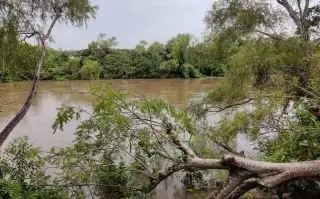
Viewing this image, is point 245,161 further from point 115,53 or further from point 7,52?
point 115,53

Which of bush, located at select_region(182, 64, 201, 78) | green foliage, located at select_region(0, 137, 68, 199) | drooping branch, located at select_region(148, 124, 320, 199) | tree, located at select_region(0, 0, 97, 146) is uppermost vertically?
tree, located at select_region(0, 0, 97, 146)

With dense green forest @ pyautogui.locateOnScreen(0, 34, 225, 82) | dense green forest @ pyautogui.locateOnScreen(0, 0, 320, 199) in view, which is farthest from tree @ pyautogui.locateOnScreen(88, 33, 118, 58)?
dense green forest @ pyautogui.locateOnScreen(0, 0, 320, 199)

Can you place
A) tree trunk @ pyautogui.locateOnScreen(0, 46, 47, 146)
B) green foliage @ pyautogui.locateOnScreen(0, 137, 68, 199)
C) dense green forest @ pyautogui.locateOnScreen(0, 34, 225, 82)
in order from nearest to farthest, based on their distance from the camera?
green foliage @ pyautogui.locateOnScreen(0, 137, 68, 199), tree trunk @ pyautogui.locateOnScreen(0, 46, 47, 146), dense green forest @ pyautogui.locateOnScreen(0, 34, 225, 82)

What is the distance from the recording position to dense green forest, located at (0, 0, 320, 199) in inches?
181

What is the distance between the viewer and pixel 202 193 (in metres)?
7.41

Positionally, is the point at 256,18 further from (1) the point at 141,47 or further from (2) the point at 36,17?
(1) the point at 141,47

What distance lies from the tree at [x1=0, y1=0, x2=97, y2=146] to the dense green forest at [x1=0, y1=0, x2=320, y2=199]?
0.07 ft

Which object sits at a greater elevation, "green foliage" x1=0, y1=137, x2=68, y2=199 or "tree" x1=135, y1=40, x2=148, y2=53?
"tree" x1=135, y1=40, x2=148, y2=53

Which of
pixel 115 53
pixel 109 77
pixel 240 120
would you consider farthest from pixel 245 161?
pixel 115 53

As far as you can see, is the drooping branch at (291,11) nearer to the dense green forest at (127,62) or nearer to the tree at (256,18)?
the tree at (256,18)

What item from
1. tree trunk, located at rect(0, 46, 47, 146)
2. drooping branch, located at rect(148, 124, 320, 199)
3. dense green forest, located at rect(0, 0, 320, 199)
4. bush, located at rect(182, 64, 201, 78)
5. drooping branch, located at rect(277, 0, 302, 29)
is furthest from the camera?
bush, located at rect(182, 64, 201, 78)

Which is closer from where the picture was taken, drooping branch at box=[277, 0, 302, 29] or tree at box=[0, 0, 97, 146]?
tree at box=[0, 0, 97, 146]

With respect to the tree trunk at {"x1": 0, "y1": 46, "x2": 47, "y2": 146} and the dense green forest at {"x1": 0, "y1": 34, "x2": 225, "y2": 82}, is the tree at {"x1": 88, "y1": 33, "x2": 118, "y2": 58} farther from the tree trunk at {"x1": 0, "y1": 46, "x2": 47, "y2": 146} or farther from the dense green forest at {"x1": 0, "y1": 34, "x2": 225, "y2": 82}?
the tree trunk at {"x1": 0, "y1": 46, "x2": 47, "y2": 146}

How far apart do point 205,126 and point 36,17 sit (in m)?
4.47
